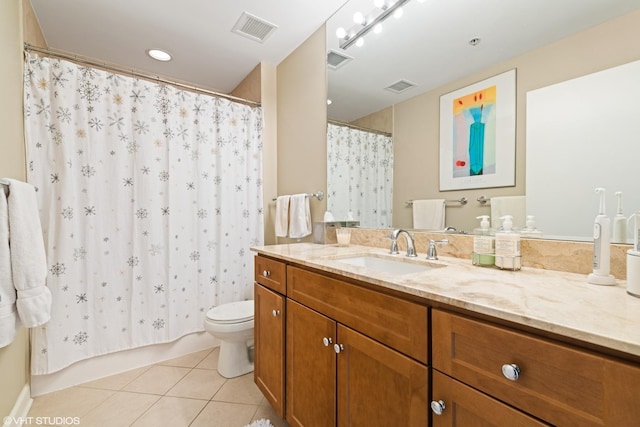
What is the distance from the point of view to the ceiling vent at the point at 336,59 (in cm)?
177

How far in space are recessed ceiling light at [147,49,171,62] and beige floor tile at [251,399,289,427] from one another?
105 inches

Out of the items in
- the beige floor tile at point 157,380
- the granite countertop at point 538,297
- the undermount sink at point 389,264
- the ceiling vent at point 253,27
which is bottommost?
the beige floor tile at point 157,380

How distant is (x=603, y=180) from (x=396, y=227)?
84 cm

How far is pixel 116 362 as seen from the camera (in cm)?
185

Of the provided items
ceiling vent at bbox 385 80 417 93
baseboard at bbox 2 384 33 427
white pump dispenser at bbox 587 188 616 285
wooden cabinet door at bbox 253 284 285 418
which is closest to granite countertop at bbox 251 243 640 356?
white pump dispenser at bbox 587 188 616 285

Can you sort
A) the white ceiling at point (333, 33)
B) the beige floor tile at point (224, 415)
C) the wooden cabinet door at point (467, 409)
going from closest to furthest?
the wooden cabinet door at point (467, 409) < the white ceiling at point (333, 33) < the beige floor tile at point (224, 415)

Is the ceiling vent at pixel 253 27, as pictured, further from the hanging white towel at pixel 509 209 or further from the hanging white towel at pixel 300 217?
the hanging white towel at pixel 509 209

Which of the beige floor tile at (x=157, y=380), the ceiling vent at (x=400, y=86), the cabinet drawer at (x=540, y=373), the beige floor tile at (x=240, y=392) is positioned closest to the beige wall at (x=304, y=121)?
the ceiling vent at (x=400, y=86)

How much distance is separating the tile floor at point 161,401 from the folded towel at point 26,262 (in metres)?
0.76

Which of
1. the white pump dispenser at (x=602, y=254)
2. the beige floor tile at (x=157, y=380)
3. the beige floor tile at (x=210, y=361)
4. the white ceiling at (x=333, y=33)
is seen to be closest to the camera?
the white pump dispenser at (x=602, y=254)

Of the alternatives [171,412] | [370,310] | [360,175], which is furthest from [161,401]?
[360,175]

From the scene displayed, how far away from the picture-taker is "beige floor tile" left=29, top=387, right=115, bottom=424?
1.47 m

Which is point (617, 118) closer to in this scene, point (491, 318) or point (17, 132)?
point (491, 318)

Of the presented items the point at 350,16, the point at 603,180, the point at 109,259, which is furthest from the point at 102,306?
the point at 603,180
